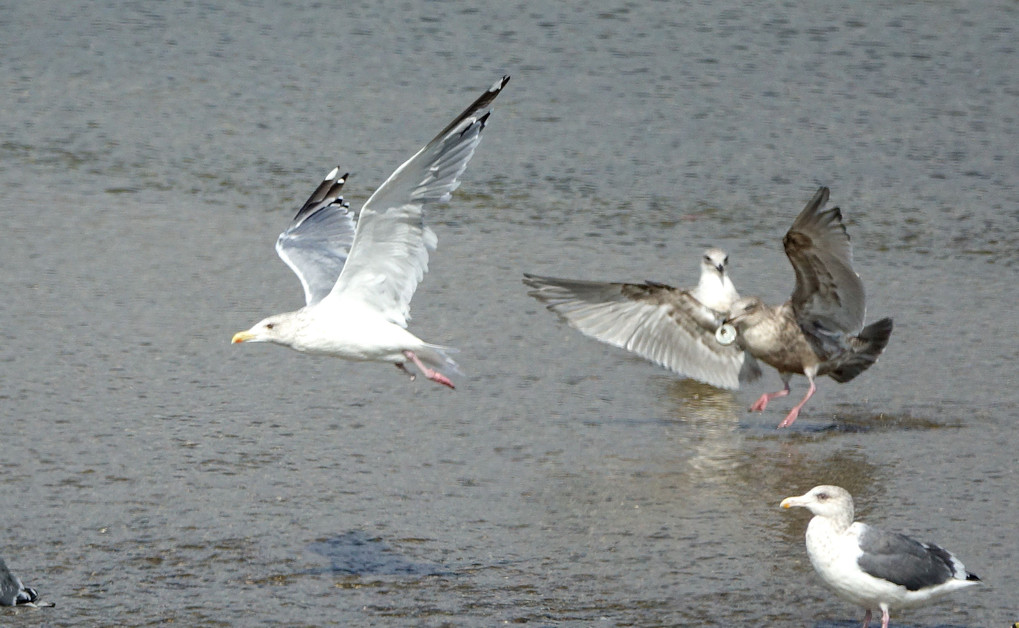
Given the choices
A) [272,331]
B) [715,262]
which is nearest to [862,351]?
[715,262]

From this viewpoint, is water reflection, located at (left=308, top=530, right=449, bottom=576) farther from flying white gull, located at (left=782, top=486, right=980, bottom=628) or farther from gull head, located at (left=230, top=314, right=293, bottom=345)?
flying white gull, located at (left=782, top=486, right=980, bottom=628)

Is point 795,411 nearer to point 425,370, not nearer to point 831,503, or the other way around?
point 425,370

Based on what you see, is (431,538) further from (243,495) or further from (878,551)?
(878,551)

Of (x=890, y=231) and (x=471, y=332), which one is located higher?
(x=890, y=231)

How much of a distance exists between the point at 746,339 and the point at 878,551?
2.44 m

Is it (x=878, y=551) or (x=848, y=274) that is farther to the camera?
(x=848, y=274)

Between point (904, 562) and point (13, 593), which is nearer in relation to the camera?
point (904, 562)

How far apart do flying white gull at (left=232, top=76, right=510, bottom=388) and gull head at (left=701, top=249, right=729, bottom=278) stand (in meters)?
1.99

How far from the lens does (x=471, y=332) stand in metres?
7.80

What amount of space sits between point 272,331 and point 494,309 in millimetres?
2255

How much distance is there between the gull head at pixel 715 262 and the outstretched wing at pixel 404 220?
211 cm

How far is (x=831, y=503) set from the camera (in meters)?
4.91

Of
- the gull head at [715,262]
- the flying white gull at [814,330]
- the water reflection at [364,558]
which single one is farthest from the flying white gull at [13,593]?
the gull head at [715,262]

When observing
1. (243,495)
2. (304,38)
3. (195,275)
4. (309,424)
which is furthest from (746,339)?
(304,38)
